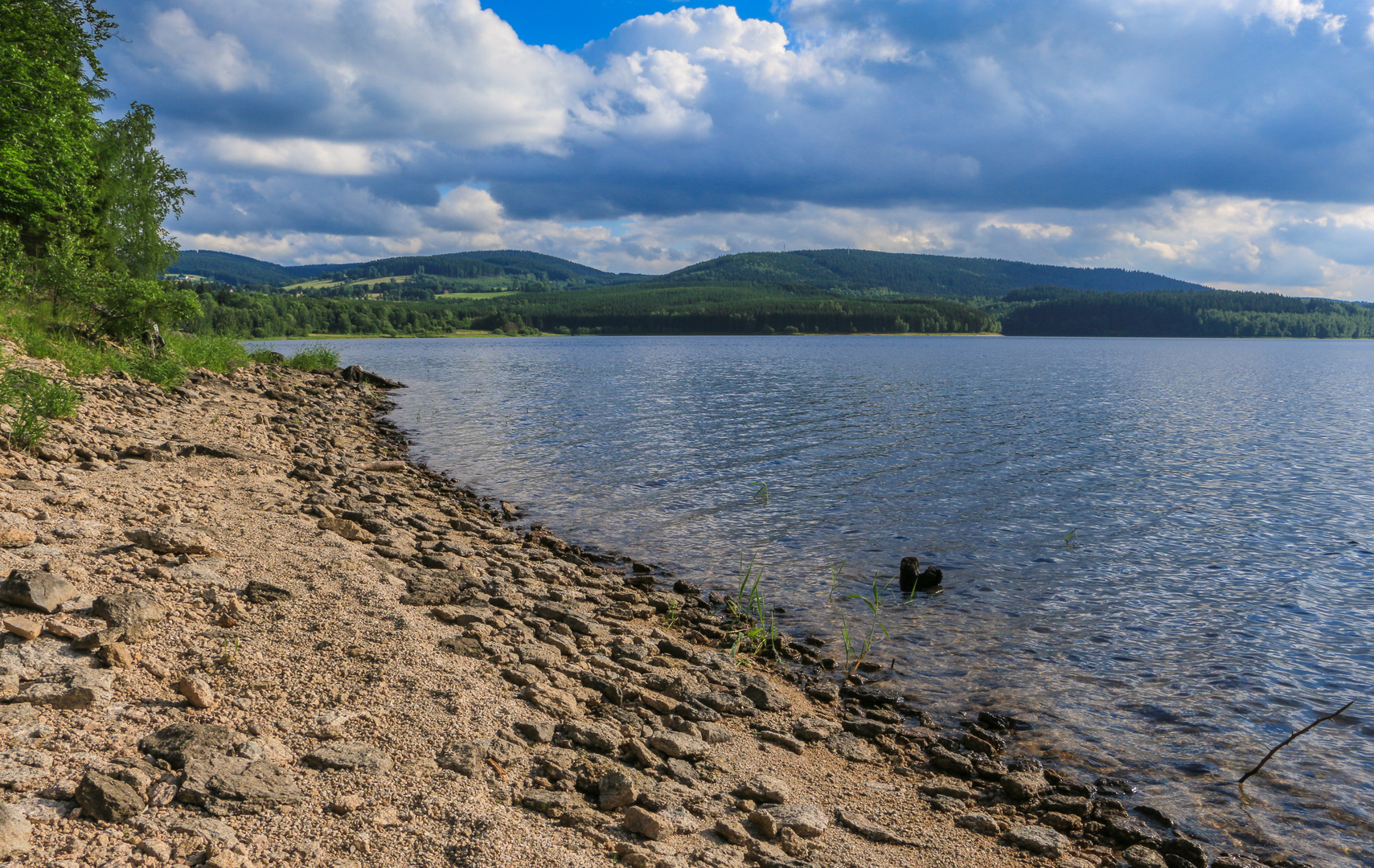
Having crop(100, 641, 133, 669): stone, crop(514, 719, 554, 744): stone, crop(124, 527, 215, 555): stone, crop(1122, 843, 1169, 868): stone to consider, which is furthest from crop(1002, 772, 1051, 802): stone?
crop(124, 527, 215, 555): stone

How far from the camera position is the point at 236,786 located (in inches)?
203

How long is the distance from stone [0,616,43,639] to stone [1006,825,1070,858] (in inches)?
344

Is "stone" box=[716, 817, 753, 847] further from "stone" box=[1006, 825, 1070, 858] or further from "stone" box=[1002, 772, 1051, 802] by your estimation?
"stone" box=[1002, 772, 1051, 802]

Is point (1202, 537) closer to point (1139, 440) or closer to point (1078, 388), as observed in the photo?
point (1139, 440)

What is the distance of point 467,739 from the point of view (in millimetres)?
6504

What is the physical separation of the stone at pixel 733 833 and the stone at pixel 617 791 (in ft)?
2.31

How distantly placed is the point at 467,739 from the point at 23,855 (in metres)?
2.95

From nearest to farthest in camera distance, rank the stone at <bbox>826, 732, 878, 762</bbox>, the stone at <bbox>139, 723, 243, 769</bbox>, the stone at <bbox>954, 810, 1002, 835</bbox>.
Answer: the stone at <bbox>139, 723, 243, 769</bbox> → the stone at <bbox>954, 810, 1002, 835</bbox> → the stone at <bbox>826, 732, 878, 762</bbox>

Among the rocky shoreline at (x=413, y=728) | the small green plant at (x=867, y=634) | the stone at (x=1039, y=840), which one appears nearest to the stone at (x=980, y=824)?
the rocky shoreline at (x=413, y=728)

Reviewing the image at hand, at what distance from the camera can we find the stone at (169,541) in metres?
8.96

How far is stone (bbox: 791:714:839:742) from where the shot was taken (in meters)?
8.53

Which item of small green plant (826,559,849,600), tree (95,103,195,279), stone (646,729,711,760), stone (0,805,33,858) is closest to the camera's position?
stone (0,805,33,858)

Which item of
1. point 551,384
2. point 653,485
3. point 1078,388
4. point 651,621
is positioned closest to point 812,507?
point 653,485

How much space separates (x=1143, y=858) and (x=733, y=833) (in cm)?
390
